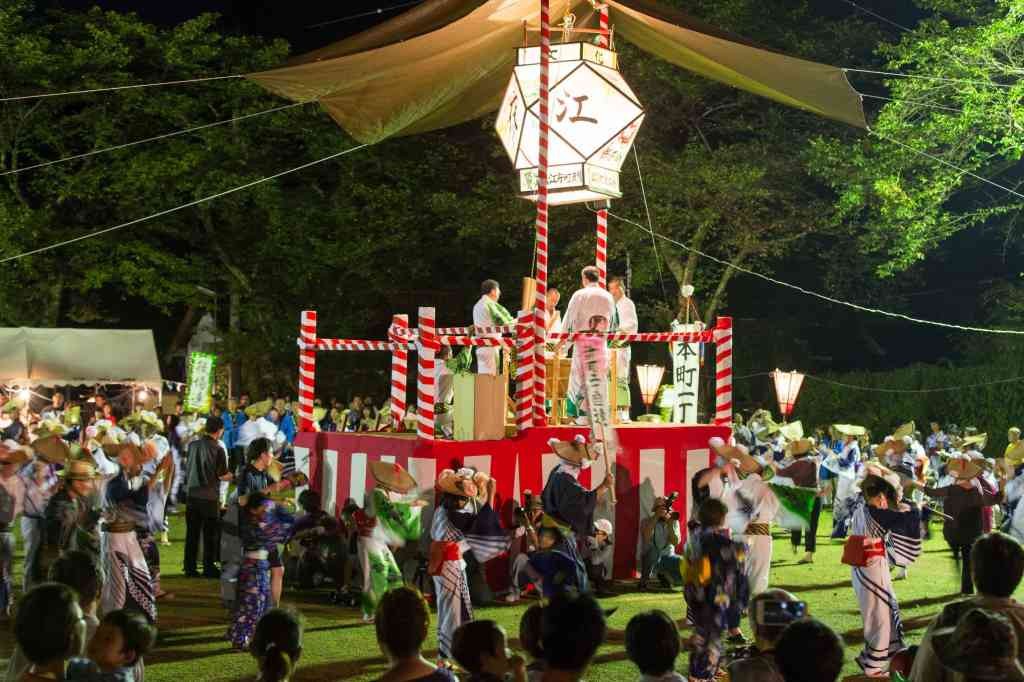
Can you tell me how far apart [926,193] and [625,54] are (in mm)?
7873

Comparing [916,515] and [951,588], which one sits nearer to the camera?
[916,515]

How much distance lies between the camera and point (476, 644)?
406 centimetres

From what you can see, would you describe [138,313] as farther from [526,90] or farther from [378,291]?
[526,90]

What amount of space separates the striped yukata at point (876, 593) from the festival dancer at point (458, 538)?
2.88 metres

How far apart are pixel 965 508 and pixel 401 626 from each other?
948 cm

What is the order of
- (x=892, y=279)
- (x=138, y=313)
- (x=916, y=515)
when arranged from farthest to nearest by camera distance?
1. (x=138, y=313)
2. (x=892, y=279)
3. (x=916, y=515)

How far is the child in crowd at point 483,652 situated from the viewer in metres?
4.05

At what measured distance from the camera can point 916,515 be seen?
9469mm

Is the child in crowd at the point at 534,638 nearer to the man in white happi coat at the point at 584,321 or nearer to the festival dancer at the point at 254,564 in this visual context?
the festival dancer at the point at 254,564

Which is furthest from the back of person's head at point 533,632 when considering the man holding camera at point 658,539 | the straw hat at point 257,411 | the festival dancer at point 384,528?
the straw hat at point 257,411

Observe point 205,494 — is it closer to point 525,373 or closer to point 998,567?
point 525,373

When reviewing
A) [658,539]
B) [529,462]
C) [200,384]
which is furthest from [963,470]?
[200,384]

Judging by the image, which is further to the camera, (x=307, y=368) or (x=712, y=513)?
(x=307, y=368)

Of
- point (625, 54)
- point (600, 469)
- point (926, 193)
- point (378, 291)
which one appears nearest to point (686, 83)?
point (625, 54)
